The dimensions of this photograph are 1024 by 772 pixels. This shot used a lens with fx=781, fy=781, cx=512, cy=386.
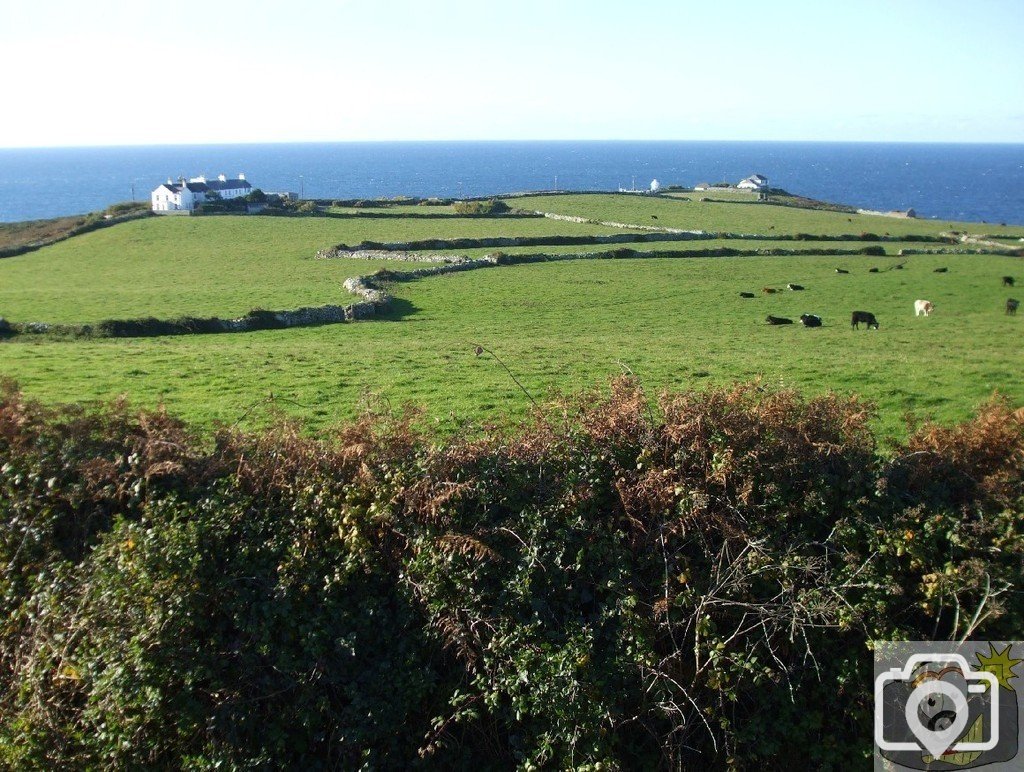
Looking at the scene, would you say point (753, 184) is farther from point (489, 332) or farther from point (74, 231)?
point (489, 332)

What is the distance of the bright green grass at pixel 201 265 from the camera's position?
34.6 m

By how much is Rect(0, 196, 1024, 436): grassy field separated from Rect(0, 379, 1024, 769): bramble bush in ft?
7.49

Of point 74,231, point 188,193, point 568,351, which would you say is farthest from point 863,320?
point 188,193

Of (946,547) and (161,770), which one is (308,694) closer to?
(161,770)

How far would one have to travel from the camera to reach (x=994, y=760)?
23.0ft

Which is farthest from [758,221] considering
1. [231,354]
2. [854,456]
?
[854,456]

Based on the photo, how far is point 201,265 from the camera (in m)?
48.9

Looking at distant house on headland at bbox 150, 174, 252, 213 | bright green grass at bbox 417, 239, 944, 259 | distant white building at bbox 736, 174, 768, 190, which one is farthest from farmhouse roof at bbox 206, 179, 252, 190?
distant white building at bbox 736, 174, 768, 190

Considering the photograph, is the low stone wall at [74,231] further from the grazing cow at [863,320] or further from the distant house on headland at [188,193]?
the grazing cow at [863,320]

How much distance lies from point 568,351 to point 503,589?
16.1m

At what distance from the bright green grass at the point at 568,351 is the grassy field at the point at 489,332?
11 cm

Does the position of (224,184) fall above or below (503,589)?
above

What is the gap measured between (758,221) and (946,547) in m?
71.3

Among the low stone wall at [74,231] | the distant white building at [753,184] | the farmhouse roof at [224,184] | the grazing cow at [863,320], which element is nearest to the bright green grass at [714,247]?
the grazing cow at [863,320]
